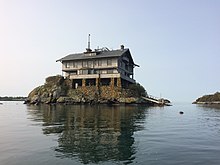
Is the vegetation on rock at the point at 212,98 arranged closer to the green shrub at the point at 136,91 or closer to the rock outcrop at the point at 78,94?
the green shrub at the point at 136,91

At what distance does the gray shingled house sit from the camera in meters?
76.1

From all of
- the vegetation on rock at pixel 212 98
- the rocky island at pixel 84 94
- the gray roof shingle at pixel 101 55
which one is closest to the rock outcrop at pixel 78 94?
the rocky island at pixel 84 94

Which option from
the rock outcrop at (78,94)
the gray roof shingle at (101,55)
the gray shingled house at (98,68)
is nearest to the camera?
the rock outcrop at (78,94)

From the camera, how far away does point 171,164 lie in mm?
11531

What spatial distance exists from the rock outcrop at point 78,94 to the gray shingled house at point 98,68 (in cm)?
221

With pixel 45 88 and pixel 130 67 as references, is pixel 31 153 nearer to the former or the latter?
pixel 45 88

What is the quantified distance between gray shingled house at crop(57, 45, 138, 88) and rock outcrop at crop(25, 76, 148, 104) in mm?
2214

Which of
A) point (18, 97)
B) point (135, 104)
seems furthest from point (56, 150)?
point (18, 97)

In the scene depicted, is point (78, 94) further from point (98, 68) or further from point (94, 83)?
point (98, 68)

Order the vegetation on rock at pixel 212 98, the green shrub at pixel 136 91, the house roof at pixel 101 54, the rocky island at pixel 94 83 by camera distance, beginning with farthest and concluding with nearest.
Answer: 1. the vegetation on rock at pixel 212 98
2. the house roof at pixel 101 54
3. the green shrub at pixel 136 91
4. the rocky island at pixel 94 83

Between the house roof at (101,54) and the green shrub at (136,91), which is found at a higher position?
the house roof at (101,54)

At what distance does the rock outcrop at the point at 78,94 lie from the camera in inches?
2864

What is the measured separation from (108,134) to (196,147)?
6.87 m

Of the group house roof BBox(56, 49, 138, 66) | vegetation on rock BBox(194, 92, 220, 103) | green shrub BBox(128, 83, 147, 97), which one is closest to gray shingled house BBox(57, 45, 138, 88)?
house roof BBox(56, 49, 138, 66)
